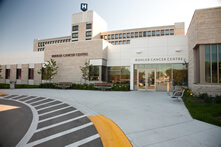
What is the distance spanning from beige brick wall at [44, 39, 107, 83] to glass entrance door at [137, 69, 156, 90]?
655 cm

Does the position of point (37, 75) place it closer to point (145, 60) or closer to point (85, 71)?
point (85, 71)

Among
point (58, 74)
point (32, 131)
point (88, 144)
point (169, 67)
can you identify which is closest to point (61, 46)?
point (58, 74)

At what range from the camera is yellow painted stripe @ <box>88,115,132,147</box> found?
369 centimetres

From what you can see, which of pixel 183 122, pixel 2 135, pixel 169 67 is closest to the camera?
pixel 2 135

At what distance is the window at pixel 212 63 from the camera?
10711mm

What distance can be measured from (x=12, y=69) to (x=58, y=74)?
42.3 ft

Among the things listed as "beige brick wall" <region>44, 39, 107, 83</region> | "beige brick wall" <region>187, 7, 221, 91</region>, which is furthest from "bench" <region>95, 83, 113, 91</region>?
"beige brick wall" <region>187, 7, 221, 91</region>

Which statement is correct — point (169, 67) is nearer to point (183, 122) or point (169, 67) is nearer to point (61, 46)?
point (183, 122)

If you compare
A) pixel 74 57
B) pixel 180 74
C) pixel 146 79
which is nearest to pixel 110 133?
pixel 146 79

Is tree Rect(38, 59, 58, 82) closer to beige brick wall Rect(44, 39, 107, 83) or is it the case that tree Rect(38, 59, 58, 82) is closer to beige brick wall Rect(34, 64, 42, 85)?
beige brick wall Rect(44, 39, 107, 83)

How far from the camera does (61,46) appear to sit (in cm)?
2366

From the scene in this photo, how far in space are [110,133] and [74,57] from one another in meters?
19.5

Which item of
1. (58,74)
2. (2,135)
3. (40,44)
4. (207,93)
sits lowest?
(2,135)

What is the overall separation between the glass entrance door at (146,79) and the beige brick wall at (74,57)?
6.55m
